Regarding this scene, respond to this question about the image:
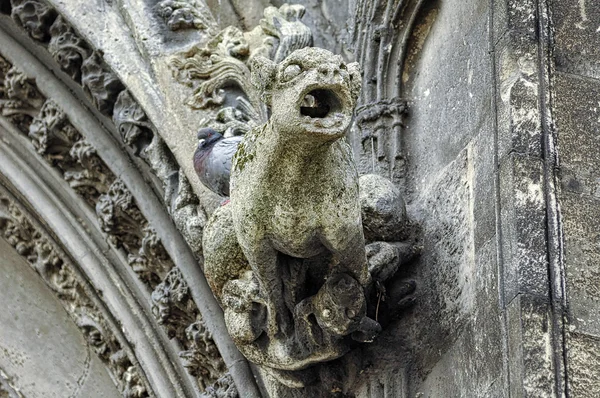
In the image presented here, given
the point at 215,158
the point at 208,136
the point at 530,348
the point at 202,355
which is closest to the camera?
the point at 530,348

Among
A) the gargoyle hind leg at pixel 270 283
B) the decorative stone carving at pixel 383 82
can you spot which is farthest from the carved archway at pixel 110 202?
the gargoyle hind leg at pixel 270 283

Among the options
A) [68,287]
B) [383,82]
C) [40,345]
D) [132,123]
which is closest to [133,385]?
[68,287]

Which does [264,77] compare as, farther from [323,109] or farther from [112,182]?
[112,182]

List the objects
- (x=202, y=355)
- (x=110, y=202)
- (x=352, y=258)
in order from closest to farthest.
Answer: (x=352, y=258) → (x=202, y=355) → (x=110, y=202)

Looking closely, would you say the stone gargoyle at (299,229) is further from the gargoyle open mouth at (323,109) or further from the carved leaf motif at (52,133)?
the carved leaf motif at (52,133)

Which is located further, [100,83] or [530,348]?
[100,83]

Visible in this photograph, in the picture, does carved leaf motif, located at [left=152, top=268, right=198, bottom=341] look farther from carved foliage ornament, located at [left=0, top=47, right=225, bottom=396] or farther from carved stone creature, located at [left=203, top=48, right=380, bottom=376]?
carved stone creature, located at [left=203, top=48, right=380, bottom=376]

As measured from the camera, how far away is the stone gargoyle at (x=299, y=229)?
11.3 feet

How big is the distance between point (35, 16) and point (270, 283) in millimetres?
1919

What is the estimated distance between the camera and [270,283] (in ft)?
12.5

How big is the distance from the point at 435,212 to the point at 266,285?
55 centimetres

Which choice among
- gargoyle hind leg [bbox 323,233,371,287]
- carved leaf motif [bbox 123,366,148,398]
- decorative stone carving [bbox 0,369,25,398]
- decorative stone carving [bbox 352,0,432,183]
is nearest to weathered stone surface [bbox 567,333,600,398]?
gargoyle hind leg [bbox 323,233,371,287]

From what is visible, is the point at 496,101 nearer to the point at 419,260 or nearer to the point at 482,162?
the point at 482,162

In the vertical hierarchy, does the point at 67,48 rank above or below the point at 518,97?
above
